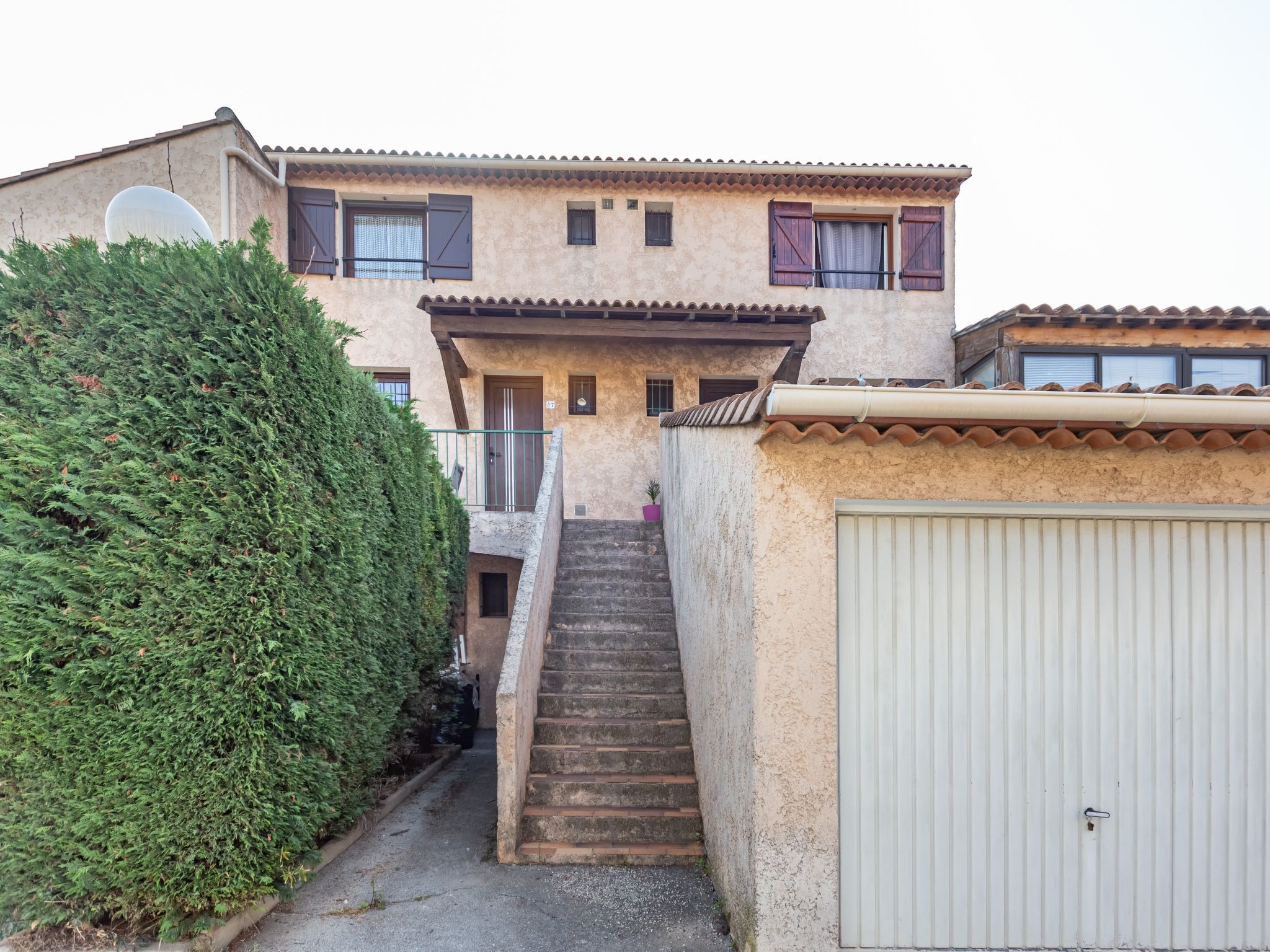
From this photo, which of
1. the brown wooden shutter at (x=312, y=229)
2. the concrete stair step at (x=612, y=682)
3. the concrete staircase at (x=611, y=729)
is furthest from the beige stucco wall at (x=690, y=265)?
the concrete stair step at (x=612, y=682)

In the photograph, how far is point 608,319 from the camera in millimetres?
9258

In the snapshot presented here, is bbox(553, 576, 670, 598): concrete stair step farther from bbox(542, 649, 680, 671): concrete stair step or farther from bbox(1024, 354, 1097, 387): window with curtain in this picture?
bbox(1024, 354, 1097, 387): window with curtain

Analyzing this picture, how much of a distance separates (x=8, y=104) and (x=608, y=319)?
1465 cm

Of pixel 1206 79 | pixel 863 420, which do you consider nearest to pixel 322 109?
pixel 863 420

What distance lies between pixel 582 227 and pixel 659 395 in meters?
3.34

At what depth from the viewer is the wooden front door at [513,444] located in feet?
31.1

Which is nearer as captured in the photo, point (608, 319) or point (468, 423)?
point (608, 319)

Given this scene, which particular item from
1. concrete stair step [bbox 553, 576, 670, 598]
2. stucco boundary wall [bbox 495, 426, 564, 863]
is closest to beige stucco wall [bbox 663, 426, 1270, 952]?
stucco boundary wall [bbox 495, 426, 564, 863]

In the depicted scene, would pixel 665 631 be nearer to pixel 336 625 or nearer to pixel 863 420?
pixel 336 625

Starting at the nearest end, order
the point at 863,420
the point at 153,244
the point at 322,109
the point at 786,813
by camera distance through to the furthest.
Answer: the point at 863,420 → the point at 786,813 → the point at 153,244 → the point at 322,109

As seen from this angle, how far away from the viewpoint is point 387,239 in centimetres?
1085

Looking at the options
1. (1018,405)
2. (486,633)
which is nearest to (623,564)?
(486,633)

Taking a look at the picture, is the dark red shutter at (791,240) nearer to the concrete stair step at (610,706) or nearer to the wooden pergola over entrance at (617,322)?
the wooden pergola over entrance at (617,322)

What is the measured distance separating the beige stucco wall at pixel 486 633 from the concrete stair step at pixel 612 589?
11.4 feet
